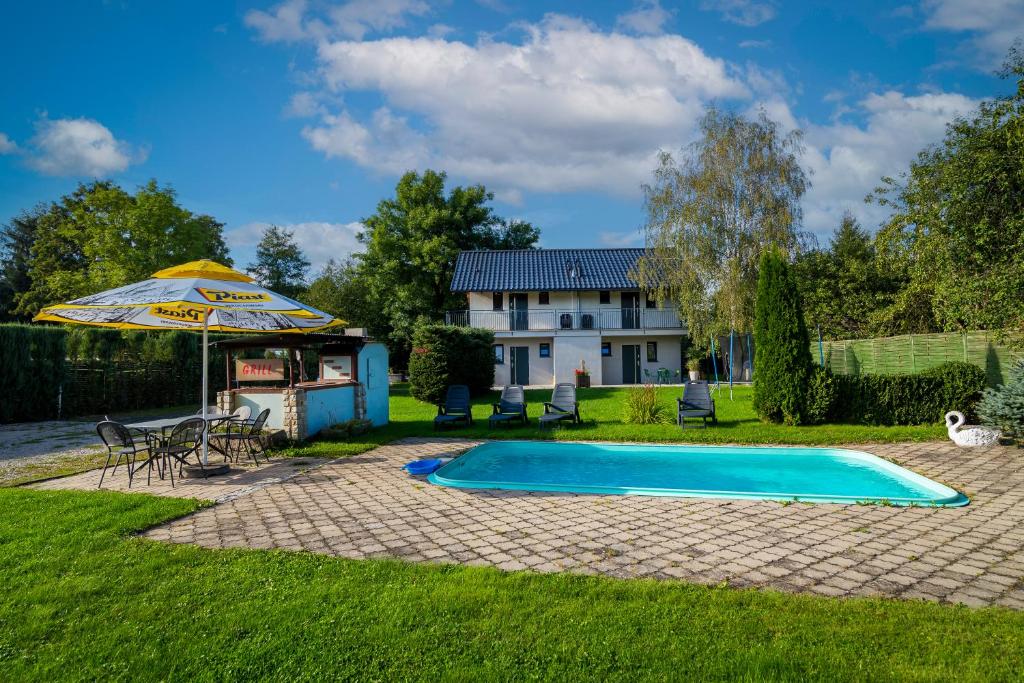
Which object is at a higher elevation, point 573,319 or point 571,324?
point 573,319

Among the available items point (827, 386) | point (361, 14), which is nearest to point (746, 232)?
point (827, 386)

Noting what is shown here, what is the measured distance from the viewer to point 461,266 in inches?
1157

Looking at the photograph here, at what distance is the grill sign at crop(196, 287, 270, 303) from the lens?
24.7ft

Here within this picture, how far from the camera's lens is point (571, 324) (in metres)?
27.5

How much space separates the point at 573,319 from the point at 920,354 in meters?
15.1

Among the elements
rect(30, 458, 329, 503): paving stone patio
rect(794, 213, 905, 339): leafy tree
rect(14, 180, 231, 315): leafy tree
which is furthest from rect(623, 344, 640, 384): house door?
rect(14, 180, 231, 315): leafy tree

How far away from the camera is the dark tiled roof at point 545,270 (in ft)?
90.9

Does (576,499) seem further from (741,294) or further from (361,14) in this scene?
(741,294)

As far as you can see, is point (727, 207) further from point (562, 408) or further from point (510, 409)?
point (510, 409)

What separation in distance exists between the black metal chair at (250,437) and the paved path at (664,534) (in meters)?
2.04

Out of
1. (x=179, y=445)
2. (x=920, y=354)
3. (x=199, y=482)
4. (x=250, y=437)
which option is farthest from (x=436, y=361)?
(x=920, y=354)

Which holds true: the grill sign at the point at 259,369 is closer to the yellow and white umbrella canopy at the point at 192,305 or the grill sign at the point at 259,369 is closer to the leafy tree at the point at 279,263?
the yellow and white umbrella canopy at the point at 192,305

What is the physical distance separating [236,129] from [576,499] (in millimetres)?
10389

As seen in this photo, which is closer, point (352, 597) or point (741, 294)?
point (352, 597)
